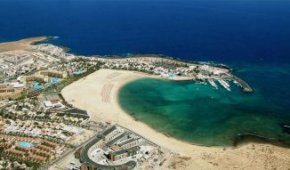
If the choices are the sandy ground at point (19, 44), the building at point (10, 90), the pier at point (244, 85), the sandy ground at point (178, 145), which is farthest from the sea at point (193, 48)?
the building at point (10, 90)

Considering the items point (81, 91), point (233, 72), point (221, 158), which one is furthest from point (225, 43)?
point (221, 158)

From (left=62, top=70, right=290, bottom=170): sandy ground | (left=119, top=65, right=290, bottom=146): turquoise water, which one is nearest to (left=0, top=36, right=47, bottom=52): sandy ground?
(left=62, top=70, right=290, bottom=170): sandy ground

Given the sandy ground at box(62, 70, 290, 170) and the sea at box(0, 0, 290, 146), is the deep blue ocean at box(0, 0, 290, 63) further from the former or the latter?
the sandy ground at box(62, 70, 290, 170)

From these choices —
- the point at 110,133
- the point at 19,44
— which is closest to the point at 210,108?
the point at 110,133

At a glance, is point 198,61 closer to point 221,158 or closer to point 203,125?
point 203,125

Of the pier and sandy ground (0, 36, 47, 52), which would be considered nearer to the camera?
the pier

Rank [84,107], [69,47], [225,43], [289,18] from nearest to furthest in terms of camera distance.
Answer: [84,107] < [69,47] < [225,43] < [289,18]
